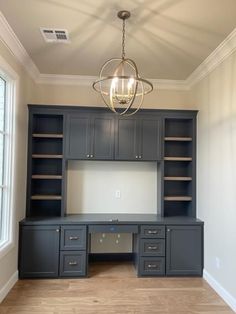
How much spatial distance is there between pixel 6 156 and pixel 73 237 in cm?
140

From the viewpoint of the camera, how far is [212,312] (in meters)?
2.97

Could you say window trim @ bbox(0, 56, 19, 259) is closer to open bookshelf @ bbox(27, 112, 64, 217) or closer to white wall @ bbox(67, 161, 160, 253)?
open bookshelf @ bbox(27, 112, 64, 217)

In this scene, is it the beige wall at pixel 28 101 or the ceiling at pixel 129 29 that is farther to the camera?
the beige wall at pixel 28 101

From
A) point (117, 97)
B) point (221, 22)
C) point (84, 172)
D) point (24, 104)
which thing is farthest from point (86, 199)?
point (221, 22)

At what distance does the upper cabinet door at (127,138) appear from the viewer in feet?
13.8

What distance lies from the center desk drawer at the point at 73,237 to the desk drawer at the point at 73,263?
8cm

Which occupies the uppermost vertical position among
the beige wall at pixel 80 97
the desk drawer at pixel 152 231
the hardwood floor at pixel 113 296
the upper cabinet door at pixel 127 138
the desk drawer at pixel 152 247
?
the beige wall at pixel 80 97

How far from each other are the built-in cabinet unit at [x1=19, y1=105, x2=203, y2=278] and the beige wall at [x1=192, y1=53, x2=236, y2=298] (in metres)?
0.24

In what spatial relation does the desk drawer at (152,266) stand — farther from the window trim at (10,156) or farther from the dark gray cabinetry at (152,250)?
the window trim at (10,156)

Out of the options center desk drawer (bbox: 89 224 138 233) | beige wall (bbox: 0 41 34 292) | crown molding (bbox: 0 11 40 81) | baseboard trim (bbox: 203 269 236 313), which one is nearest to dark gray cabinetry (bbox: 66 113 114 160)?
beige wall (bbox: 0 41 34 292)

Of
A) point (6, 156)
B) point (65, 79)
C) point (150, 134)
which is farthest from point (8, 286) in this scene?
point (65, 79)

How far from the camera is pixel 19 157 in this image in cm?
369

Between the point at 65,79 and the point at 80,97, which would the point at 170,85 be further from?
the point at 65,79

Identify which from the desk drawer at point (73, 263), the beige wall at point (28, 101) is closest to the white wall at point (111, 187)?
the beige wall at point (28, 101)
